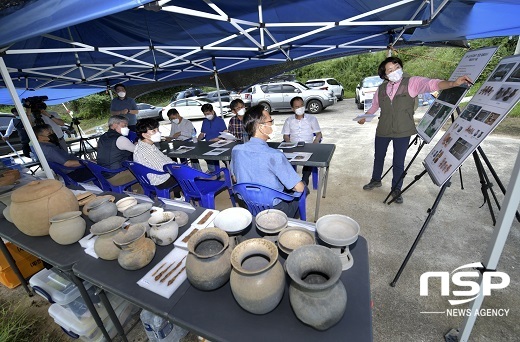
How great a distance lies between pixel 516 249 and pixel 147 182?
4.21 m

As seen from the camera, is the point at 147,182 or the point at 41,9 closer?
the point at 41,9

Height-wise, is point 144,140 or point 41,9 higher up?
point 41,9

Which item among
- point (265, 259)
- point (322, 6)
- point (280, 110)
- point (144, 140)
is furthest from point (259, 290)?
point (280, 110)

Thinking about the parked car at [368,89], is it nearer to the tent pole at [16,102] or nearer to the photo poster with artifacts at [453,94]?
the photo poster with artifacts at [453,94]

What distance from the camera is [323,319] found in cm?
76

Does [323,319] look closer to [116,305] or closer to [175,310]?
[175,310]

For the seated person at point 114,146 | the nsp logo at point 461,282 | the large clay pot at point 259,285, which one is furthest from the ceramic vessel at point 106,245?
the nsp logo at point 461,282

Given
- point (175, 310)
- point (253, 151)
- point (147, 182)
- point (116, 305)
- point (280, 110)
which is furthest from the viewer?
point (280, 110)

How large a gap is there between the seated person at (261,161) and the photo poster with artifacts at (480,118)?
4.04 feet

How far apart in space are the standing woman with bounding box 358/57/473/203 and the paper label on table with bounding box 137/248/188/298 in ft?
9.47

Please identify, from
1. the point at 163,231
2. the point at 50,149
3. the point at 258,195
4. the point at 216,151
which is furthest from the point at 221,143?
the point at 163,231

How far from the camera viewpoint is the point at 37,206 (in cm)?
144

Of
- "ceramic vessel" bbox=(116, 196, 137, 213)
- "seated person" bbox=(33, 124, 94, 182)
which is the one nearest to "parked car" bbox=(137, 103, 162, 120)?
"seated person" bbox=(33, 124, 94, 182)

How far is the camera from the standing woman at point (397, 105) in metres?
2.77
